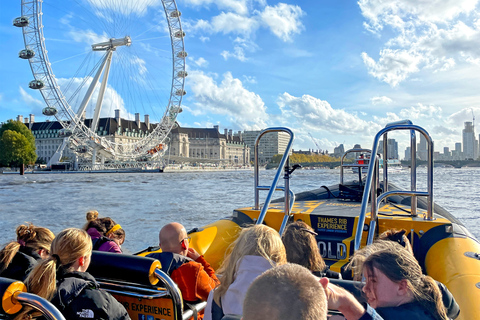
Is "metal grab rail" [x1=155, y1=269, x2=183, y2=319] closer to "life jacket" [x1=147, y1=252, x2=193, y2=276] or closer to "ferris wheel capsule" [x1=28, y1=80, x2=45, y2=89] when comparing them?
"life jacket" [x1=147, y1=252, x2=193, y2=276]

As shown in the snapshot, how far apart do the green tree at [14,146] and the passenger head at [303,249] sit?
6327cm

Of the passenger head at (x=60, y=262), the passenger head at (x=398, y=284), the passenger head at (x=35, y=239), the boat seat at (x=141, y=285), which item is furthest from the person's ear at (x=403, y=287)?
the passenger head at (x=35, y=239)

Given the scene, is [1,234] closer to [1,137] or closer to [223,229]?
[223,229]

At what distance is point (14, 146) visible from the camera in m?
56.7

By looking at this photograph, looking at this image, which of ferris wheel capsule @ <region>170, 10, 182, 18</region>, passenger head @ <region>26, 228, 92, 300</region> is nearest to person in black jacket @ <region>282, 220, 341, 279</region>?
passenger head @ <region>26, 228, 92, 300</region>

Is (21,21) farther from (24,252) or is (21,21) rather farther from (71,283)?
(71,283)

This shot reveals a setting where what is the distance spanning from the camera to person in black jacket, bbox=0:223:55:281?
8.33 ft

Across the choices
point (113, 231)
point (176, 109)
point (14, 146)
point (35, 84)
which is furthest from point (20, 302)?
point (14, 146)

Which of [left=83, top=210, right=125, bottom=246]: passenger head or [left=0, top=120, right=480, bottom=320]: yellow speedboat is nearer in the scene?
[left=0, top=120, right=480, bottom=320]: yellow speedboat

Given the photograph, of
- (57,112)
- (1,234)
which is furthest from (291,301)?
(57,112)

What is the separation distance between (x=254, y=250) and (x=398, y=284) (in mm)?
685

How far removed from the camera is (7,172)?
5819 centimetres

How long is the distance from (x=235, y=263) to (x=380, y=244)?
29.9 inches

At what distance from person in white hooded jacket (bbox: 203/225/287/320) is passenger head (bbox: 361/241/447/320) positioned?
18.2 inches
